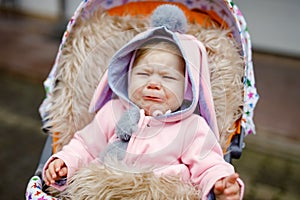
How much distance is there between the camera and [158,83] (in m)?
1.38

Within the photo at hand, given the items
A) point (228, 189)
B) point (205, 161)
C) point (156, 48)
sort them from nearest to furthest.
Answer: point (228, 189) → point (205, 161) → point (156, 48)

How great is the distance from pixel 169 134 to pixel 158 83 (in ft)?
0.53

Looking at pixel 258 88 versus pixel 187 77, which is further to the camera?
pixel 258 88

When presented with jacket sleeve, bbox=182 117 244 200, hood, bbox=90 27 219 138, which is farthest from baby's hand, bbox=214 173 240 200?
hood, bbox=90 27 219 138

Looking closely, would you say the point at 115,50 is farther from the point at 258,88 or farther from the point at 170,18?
the point at 258,88

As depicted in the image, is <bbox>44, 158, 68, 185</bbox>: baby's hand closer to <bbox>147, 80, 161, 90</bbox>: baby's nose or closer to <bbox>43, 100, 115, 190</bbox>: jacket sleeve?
<bbox>43, 100, 115, 190</bbox>: jacket sleeve

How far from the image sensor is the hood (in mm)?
1381

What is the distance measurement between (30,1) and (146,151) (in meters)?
4.35

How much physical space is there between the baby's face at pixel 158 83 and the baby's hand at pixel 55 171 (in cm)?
30

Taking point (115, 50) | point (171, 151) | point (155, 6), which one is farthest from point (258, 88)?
point (171, 151)

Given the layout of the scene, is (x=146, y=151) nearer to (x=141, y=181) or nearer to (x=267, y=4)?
(x=141, y=181)

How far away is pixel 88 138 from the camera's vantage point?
57.5 inches

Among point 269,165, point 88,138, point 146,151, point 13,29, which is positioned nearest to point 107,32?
point 88,138

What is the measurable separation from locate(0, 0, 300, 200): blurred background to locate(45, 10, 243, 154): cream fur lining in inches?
39.5
